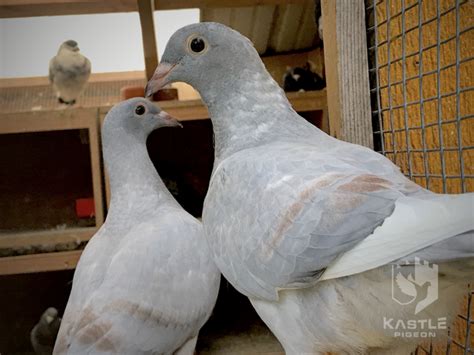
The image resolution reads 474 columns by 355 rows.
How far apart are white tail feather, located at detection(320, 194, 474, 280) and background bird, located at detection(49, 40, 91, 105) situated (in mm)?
1329

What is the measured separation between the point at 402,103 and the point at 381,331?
0.45 m

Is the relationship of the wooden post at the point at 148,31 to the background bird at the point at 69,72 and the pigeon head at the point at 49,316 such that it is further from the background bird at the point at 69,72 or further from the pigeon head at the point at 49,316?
the pigeon head at the point at 49,316

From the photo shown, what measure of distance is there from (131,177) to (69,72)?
2.85 feet

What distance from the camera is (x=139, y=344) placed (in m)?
0.91

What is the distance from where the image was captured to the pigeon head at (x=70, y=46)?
4.71ft

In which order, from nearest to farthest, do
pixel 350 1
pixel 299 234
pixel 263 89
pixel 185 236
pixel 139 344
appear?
pixel 299 234 → pixel 263 89 → pixel 350 1 → pixel 139 344 → pixel 185 236

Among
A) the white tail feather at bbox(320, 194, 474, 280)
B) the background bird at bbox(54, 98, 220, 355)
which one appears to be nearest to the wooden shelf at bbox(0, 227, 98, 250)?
the background bird at bbox(54, 98, 220, 355)

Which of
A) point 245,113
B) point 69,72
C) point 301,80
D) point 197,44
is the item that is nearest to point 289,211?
point 245,113

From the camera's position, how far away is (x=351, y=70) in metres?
0.79

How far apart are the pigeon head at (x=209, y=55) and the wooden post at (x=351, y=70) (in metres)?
0.19

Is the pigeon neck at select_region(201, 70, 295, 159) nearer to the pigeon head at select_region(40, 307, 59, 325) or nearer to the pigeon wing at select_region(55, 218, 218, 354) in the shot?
the pigeon wing at select_region(55, 218, 218, 354)

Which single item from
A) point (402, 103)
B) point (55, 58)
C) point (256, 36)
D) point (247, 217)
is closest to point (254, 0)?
point (256, 36)

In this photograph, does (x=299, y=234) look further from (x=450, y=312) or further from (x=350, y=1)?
(x=350, y=1)

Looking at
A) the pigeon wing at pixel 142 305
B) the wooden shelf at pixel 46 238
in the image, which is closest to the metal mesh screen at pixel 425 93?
the pigeon wing at pixel 142 305
